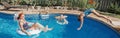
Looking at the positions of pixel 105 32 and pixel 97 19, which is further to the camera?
pixel 97 19

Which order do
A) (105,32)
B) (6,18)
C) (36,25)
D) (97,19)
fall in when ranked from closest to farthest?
(36,25), (105,32), (97,19), (6,18)

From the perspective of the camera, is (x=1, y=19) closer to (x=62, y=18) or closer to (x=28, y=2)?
(x=28, y=2)

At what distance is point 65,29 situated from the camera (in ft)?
46.5

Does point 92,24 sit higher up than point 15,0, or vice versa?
point 15,0

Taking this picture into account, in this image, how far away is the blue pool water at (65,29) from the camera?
512 inches

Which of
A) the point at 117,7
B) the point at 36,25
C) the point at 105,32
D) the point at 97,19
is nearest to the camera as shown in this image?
the point at 36,25

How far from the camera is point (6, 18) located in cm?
1509

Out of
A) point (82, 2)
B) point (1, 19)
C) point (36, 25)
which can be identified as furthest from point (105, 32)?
point (1, 19)

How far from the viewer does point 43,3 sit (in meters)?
17.3

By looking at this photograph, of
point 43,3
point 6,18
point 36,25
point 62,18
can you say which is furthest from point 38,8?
point 36,25

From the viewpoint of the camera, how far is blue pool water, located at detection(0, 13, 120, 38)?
42.7 ft

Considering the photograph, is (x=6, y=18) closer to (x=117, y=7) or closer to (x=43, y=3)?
(x=43, y=3)

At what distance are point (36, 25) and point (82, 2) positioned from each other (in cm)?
559

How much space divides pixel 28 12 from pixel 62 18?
2688mm
